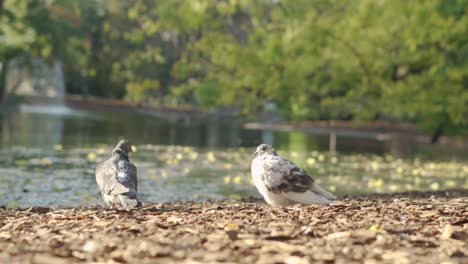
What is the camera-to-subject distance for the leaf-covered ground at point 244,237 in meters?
4.62

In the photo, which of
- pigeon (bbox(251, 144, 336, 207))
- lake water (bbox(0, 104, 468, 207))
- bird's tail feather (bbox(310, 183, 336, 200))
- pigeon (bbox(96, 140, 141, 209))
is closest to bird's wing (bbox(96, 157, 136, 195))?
pigeon (bbox(96, 140, 141, 209))

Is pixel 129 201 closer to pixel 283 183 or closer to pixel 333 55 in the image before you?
pixel 283 183

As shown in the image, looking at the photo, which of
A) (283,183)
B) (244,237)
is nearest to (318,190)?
(283,183)

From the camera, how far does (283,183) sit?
7.35m

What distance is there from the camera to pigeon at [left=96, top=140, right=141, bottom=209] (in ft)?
24.2

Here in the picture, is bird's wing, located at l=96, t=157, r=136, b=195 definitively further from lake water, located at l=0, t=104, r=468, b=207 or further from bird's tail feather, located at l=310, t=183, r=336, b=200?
lake water, located at l=0, t=104, r=468, b=207

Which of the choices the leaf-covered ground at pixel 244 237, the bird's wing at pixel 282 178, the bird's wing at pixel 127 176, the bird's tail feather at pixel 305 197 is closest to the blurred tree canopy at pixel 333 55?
the bird's tail feather at pixel 305 197

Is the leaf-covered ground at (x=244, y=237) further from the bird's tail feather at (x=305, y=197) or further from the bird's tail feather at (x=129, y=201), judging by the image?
the bird's tail feather at (x=305, y=197)

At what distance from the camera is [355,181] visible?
14633mm

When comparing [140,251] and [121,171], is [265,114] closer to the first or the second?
[121,171]

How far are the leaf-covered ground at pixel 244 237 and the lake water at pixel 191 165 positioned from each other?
13.8 ft

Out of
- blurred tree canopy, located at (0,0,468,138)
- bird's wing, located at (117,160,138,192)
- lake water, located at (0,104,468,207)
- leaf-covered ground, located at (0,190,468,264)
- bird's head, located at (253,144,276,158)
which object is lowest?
lake water, located at (0,104,468,207)

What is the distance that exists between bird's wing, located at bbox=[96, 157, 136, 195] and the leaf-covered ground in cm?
71

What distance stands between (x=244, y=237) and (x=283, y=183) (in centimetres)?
221
